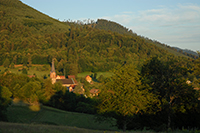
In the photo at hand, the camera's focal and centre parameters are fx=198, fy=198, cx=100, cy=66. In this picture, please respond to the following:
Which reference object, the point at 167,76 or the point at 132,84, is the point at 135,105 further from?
the point at 167,76

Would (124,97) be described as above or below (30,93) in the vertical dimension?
above

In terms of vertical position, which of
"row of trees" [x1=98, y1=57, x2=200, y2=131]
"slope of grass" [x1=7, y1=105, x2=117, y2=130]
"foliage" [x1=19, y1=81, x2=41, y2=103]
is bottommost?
"slope of grass" [x1=7, y1=105, x2=117, y2=130]

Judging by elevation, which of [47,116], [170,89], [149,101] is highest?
[170,89]

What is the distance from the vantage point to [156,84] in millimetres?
26094

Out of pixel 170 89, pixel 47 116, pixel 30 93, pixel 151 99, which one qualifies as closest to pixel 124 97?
pixel 151 99

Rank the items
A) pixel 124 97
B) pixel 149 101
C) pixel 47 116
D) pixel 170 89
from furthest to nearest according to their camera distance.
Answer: pixel 47 116
pixel 170 89
pixel 149 101
pixel 124 97

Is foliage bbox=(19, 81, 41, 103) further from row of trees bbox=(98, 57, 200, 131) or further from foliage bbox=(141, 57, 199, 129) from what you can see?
foliage bbox=(141, 57, 199, 129)

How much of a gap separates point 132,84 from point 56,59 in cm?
16829

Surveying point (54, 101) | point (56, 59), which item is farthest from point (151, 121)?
point (56, 59)

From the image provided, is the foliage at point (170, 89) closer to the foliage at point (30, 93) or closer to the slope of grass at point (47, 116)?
the slope of grass at point (47, 116)

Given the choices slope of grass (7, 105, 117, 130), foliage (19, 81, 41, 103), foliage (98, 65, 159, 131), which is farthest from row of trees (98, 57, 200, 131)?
foliage (19, 81, 41, 103)

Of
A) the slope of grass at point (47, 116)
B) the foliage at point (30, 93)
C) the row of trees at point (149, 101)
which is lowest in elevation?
the slope of grass at point (47, 116)

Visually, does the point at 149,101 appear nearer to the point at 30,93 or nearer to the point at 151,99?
the point at 151,99

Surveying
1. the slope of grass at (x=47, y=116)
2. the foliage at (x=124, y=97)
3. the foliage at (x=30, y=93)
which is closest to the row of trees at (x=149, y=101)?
the foliage at (x=124, y=97)
